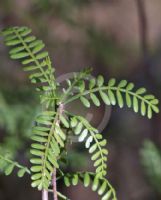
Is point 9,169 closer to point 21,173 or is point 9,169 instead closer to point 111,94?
point 21,173

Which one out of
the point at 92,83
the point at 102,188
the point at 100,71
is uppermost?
the point at 100,71

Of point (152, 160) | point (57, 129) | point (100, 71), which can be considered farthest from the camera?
point (100, 71)

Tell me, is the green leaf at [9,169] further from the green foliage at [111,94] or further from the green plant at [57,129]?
the green foliage at [111,94]

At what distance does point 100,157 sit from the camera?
0.56 m

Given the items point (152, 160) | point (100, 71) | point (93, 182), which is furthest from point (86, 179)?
point (100, 71)

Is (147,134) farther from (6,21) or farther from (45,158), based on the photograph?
(45,158)

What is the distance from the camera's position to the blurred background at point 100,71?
169 cm

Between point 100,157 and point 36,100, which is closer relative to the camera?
point 100,157

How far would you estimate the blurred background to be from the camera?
169cm

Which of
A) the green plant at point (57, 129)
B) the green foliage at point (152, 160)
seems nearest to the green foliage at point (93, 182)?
the green plant at point (57, 129)

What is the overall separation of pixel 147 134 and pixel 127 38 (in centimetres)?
98

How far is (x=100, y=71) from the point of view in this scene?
3.35 metres

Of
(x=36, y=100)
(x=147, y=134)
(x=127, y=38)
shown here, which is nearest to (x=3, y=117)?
(x=36, y=100)

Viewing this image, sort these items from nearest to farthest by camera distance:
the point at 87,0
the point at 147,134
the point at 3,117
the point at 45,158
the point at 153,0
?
1. the point at 45,158
2. the point at 3,117
3. the point at 87,0
4. the point at 147,134
5. the point at 153,0
